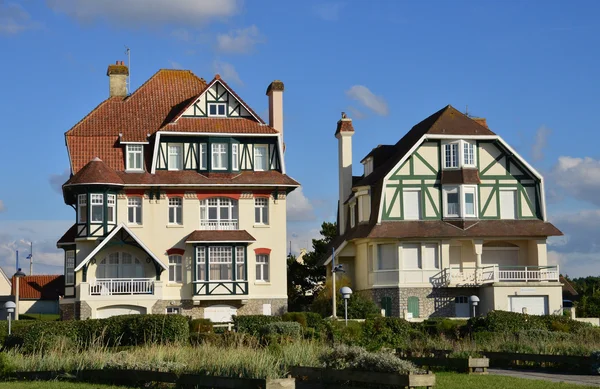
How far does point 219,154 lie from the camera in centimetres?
4369

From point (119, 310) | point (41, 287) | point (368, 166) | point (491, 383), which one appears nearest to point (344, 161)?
point (368, 166)

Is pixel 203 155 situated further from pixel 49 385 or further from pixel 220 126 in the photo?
pixel 49 385

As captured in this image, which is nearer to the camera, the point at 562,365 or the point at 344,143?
the point at 562,365

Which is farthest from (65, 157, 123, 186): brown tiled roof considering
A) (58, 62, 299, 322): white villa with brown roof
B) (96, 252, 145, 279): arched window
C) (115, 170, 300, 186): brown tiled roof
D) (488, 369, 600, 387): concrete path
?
(488, 369, 600, 387): concrete path

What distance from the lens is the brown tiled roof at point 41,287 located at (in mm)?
66000

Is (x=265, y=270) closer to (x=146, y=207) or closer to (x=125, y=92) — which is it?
(x=146, y=207)

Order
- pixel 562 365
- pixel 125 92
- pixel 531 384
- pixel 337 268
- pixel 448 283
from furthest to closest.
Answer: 1. pixel 125 92
2. pixel 448 283
3. pixel 337 268
4. pixel 562 365
5. pixel 531 384

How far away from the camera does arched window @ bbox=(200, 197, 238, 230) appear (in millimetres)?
43406

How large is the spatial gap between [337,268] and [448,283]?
20.2ft

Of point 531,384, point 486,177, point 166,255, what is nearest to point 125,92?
point 166,255

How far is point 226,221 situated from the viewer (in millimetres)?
43531

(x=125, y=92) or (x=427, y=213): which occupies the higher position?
(x=125, y=92)

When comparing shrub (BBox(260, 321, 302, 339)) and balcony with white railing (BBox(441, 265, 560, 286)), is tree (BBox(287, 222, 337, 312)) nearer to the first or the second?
balcony with white railing (BBox(441, 265, 560, 286))

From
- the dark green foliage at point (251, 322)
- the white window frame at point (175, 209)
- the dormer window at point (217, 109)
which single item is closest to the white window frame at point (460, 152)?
the dormer window at point (217, 109)
